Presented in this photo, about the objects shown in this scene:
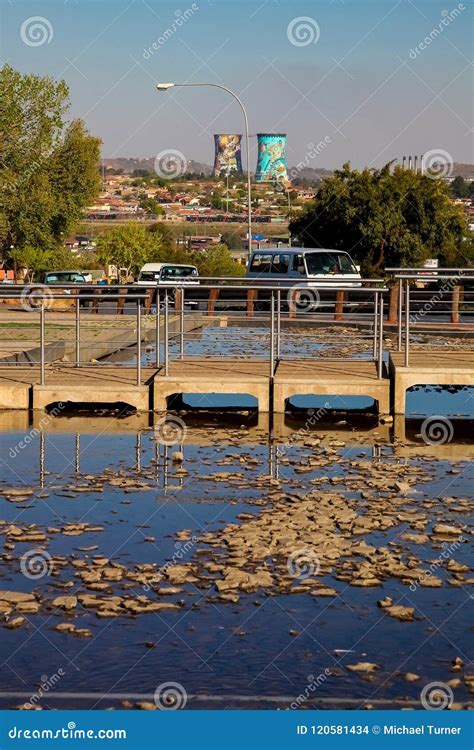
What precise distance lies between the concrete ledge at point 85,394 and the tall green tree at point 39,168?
41.4 meters

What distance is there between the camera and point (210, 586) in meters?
9.12

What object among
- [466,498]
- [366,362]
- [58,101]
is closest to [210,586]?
[466,498]

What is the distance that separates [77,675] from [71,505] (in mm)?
4253

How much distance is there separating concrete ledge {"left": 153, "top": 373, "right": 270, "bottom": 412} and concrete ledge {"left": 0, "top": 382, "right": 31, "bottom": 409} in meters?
1.64

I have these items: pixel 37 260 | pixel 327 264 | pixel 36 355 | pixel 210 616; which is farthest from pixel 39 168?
pixel 210 616

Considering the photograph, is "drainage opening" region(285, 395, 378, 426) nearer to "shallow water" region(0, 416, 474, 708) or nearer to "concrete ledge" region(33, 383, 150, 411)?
"concrete ledge" region(33, 383, 150, 411)

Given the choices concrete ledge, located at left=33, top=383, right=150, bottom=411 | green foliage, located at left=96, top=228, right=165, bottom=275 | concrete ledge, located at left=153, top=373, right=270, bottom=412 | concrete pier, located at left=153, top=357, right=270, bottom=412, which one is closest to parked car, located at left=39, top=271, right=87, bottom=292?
concrete pier, located at left=153, top=357, right=270, bottom=412

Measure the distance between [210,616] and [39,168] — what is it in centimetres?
5401

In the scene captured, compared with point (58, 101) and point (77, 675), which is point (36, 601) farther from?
point (58, 101)

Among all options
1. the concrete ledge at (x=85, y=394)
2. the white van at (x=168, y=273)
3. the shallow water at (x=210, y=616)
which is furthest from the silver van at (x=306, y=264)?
the shallow water at (x=210, y=616)

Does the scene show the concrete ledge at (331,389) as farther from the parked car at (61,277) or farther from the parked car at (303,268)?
the parked car at (61,277)

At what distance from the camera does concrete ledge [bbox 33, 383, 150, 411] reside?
16.6 meters

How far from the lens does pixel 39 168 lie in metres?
60.6

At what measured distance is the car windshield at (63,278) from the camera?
48.7m
